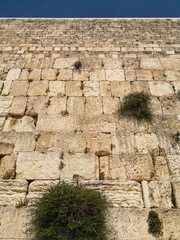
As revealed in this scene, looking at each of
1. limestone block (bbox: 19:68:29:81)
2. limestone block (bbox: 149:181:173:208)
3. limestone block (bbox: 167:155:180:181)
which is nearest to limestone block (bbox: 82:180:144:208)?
limestone block (bbox: 149:181:173:208)

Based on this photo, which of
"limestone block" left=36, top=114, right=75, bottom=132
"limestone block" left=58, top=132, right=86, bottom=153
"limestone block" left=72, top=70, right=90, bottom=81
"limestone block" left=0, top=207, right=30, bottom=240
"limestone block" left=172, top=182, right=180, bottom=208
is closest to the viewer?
"limestone block" left=0, top=207, right=30, bottom=240

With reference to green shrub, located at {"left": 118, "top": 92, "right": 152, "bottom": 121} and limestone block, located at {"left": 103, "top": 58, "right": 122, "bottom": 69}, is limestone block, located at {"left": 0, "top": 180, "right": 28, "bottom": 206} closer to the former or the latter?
green shrub, located at {"left": 118, "top": 92, "right": 152, "bottom": 121}

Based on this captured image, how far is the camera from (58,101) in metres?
6.80

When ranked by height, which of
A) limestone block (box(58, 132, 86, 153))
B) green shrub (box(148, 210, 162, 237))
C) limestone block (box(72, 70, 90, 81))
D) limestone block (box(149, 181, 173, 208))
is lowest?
green shrub (box(148, 210, 162, 237))

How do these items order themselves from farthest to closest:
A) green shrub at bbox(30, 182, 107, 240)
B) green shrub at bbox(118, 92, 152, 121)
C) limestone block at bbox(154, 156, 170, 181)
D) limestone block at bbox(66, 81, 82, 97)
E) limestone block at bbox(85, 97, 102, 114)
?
limestone block at bbox(66, 81, 82, 97) < limestone block at bbox(85, 97, 102, 114) < green shrub at bbox(118, 92, 152, 121) < limestone block at bbox(154, 156, 170, 181) < green shrub at bbox(30, 182, 107, 240)

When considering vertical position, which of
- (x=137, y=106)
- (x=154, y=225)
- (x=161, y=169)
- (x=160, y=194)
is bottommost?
(x=154, y=225)

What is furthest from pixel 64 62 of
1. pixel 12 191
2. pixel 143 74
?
pixel 12 191

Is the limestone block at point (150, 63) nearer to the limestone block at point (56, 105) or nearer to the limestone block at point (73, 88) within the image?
the limestone block at point (73, 88)

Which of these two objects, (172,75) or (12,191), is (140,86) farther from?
(12,191)

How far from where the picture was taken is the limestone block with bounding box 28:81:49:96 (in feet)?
23.0

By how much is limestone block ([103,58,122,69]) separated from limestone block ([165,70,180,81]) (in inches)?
50.0

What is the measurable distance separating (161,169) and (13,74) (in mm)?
4490

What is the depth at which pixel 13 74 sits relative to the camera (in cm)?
750

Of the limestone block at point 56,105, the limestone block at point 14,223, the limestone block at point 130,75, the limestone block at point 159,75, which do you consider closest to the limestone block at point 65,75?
the limestone block at point 56,105
